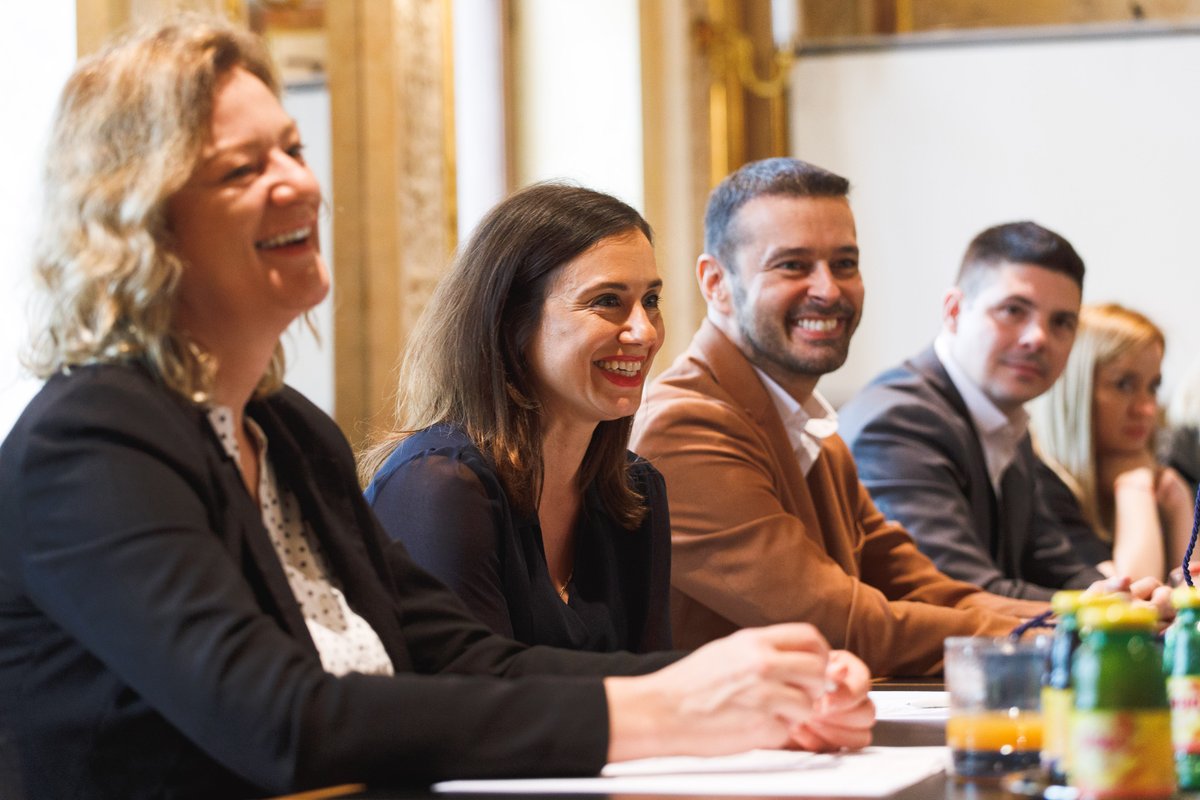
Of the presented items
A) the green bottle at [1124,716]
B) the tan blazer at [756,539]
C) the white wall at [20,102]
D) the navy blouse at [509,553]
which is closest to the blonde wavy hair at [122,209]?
the navy blouse at [509,553]

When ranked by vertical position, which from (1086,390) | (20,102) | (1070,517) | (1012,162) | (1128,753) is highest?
(20,102)

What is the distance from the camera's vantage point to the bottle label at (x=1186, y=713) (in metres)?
1.45

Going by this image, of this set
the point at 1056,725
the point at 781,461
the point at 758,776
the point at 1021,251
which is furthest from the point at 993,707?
the point at 1021,251

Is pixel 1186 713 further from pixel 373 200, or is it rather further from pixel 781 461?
pixel 373 200

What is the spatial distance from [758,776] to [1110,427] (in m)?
3.58

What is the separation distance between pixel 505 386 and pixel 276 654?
3.47ft

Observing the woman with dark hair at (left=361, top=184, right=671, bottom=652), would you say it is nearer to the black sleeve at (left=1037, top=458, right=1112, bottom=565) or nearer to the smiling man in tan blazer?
the smiling man in tan blazer

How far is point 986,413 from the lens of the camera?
4133 mm

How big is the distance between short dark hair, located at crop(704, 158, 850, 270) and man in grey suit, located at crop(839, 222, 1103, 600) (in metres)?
0.70

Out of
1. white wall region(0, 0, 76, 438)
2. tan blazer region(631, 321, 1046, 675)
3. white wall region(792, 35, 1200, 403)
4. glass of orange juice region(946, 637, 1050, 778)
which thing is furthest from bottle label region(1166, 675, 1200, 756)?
white wall region(792, 35, 1200, 403)

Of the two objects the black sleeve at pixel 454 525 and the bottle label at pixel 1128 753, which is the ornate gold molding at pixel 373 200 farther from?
the bottle label at pixel 1128 753

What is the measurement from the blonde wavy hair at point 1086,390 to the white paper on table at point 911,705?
2678mm

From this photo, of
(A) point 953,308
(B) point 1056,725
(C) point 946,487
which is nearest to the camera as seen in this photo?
(B) point 1056,725

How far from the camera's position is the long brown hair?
2441 mm
